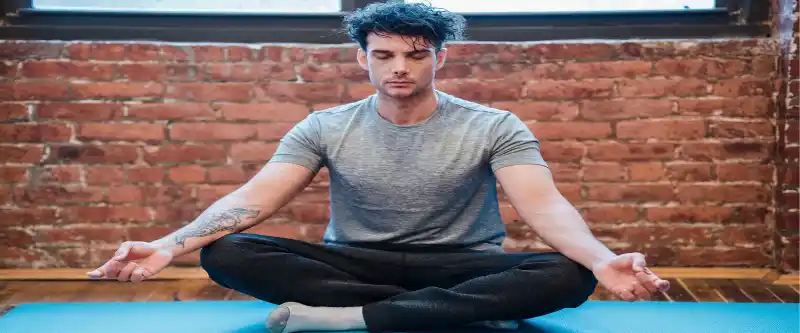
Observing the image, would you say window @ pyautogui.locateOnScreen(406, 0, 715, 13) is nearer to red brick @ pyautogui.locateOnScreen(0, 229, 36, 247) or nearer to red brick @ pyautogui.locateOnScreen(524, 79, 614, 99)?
red brick @ pyautogui.locateOnScreen(524, 79, 614, 99)

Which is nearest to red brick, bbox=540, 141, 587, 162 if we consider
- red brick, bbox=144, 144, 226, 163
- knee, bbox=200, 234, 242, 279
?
red brick, bbox=144, 144, 226, 163

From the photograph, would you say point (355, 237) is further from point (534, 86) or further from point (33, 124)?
point (33, 124)

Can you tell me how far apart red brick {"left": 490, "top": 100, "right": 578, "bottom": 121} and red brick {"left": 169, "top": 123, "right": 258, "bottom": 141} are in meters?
0.83

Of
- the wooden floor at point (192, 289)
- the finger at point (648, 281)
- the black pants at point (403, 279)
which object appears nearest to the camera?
the finger at point (648, 281)

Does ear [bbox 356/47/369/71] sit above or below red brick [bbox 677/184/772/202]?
above

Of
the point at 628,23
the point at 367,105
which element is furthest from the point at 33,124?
the point at 628,23

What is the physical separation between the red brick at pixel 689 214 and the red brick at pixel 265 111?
1230mm

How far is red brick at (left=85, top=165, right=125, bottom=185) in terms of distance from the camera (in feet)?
8.75

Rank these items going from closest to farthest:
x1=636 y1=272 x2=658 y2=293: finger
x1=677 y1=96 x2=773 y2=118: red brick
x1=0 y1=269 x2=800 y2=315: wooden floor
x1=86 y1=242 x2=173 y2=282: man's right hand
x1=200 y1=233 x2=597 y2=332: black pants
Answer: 1. x1=636 y1=272 x2=658 y2=293: finger
2. x1=86 y1=242 x2=173 y2=282: man's right hand
3. x1=200 y1=233 x2=597 y2=332: black pants
4. x1=0 y1=269 x2=800 y2=315: wooden floor
5. x1=677 y1=96 x2=773 y2=118: red brick

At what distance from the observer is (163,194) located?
2684 mm

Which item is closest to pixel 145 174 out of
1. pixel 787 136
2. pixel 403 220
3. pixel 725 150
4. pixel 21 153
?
pixel 21 153

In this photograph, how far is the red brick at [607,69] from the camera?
262cm

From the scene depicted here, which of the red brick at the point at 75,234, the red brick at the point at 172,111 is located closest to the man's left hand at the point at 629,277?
the red brick at the point at 172,111

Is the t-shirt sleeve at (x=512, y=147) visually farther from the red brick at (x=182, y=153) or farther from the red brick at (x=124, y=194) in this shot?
the red brick at (x=124, y=194)
